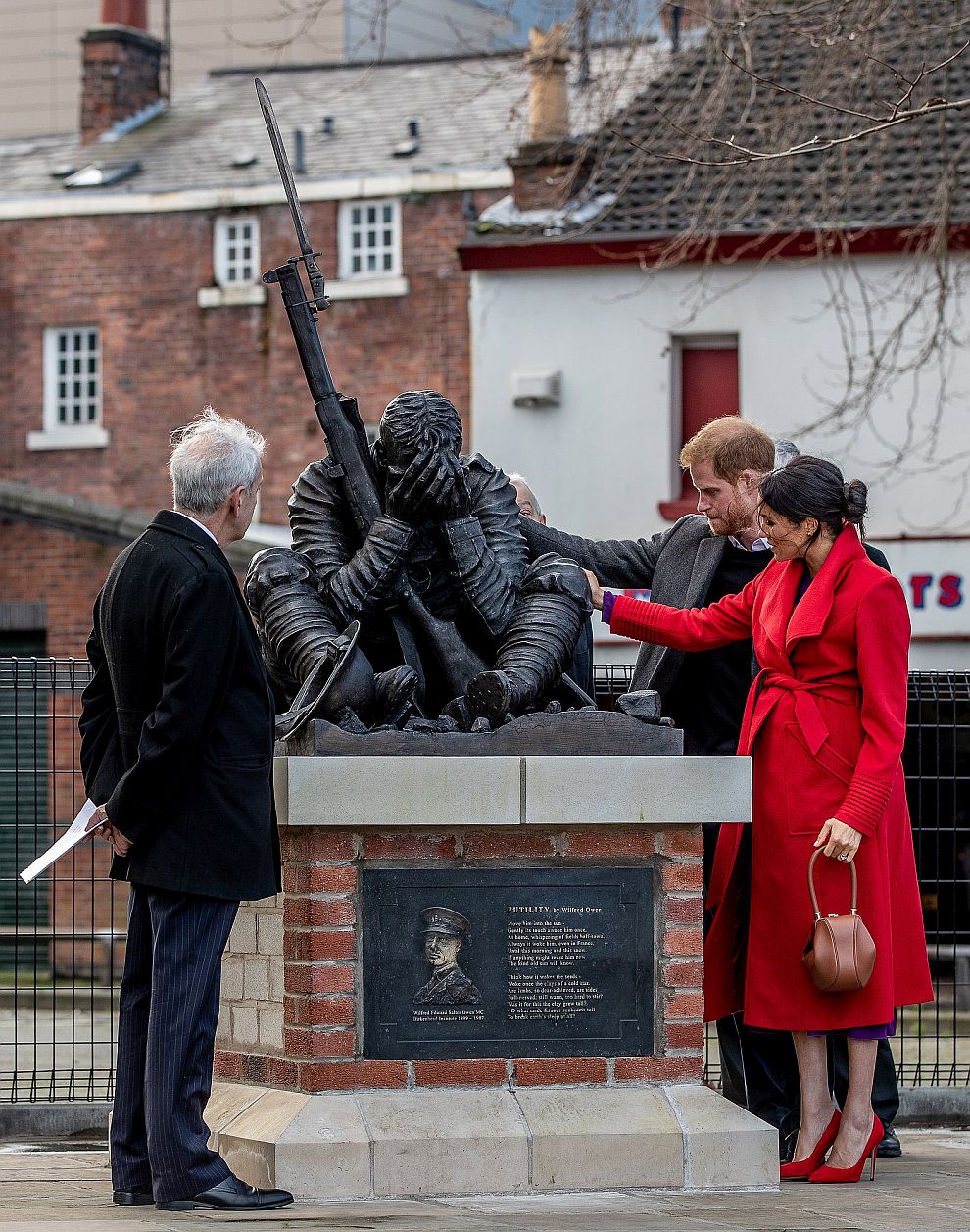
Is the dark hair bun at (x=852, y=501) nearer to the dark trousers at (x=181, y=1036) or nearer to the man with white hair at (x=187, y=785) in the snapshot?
the man with white hair at (x=187, y=785)

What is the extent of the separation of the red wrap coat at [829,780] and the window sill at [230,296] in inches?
985

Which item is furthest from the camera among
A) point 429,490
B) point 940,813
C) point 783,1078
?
point 940,813

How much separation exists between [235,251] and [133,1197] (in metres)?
26.5

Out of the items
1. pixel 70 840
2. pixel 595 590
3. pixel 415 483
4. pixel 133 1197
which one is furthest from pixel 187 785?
pixel 595 590

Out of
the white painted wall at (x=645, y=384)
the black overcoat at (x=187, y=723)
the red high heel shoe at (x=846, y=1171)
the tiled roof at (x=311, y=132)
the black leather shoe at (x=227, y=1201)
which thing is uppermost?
the tiled roof at (x=311, y=132)

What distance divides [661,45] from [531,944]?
2449 centimetres

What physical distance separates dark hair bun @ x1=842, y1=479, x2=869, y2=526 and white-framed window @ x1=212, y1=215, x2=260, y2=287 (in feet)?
82.7

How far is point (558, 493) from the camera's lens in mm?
22734

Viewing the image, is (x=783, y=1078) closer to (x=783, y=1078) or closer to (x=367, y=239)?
(x=783, y=1078)

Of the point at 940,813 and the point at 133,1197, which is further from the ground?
the point at 940,813

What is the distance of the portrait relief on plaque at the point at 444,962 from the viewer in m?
6.42

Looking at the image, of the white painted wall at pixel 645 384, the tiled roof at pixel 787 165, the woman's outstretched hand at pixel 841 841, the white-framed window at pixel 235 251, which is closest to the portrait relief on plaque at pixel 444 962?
the woman's outstretched hand at pixel 841 841

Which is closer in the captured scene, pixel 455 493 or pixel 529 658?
pixel 529 658

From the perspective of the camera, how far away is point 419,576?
7012 mm
